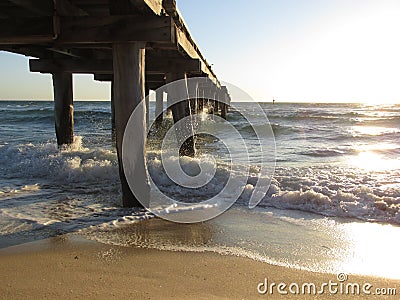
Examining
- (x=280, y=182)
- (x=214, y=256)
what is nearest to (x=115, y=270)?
(x=214, y=256)

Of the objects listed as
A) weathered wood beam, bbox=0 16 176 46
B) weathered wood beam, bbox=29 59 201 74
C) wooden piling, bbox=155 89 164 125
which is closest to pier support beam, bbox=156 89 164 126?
wooden piling, bbox=155 89 164 125

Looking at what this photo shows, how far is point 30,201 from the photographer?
15.9 feet

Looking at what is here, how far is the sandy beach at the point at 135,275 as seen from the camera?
7.90 feet

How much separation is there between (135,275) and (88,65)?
16.9 feet

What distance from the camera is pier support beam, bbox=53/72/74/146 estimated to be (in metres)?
7.48

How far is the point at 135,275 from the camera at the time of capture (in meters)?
2.66

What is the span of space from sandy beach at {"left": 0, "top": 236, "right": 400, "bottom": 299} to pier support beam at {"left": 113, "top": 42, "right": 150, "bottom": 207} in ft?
3.69

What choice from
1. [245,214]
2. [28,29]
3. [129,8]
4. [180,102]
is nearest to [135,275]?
[245,214]

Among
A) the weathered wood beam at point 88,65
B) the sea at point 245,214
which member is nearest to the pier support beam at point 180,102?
the weathered wood beam at point 88,65

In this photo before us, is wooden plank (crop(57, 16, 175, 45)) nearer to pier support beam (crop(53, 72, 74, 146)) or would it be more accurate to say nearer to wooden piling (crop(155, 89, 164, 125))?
pier support beam (crop(53, 72, 74, 146))

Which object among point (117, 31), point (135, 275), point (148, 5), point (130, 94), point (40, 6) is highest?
point (40, 6)

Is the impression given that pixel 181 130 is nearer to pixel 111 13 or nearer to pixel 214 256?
pixel 111 13

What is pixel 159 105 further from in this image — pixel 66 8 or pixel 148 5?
pixel 148 5

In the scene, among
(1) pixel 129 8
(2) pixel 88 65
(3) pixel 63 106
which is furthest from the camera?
(3) pixel 63 106
